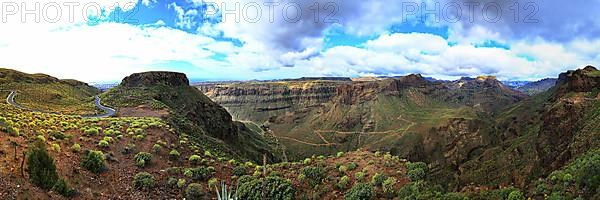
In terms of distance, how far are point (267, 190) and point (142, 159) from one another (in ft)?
30.0

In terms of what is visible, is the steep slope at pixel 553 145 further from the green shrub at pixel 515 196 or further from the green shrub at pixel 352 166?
the green shrub at pixel 515 196

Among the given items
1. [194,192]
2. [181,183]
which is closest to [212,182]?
[194,192]

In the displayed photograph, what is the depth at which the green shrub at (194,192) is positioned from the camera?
2195 cm

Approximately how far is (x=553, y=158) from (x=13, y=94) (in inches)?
3273

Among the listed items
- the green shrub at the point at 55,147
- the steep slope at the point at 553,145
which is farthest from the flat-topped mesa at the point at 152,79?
the green shrub at the point at 55,147

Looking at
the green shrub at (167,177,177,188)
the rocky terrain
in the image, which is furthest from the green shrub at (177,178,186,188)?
the rocky terrain

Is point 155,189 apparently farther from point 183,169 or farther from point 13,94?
point 13,94

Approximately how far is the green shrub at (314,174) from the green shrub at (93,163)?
37.1 ft

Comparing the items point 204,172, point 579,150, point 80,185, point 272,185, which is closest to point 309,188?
point 272,185

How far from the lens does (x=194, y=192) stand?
2206 centimetres

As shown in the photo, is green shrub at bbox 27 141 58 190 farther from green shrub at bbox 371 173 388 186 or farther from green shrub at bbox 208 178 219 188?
green shrub at bbox 371 173 388 186

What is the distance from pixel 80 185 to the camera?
2103 cm

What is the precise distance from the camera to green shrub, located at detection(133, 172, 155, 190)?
882 inches

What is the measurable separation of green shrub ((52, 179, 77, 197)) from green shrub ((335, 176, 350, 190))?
1288 cm
